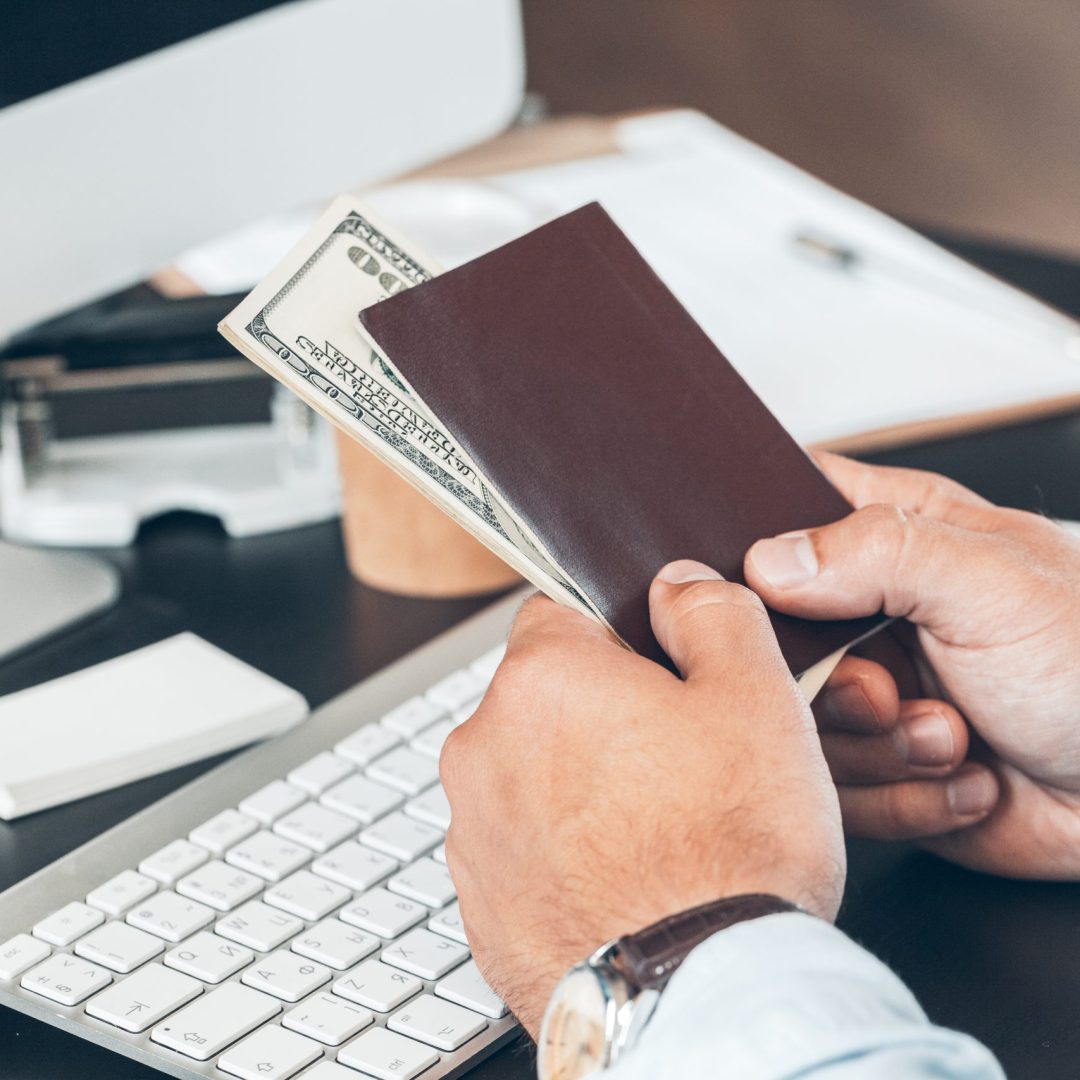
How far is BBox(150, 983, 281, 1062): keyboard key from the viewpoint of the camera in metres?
0.47

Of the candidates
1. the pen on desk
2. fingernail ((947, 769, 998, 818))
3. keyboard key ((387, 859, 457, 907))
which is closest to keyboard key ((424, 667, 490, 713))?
keyboard key ((387, 859, 457, 907))

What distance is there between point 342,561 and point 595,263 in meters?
0.29

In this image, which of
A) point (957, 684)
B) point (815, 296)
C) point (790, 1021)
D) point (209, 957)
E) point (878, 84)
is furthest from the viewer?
point (878, 84)

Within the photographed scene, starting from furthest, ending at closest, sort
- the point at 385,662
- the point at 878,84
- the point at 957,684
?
the point at 878,84 < the point at 385,662 < the point at 957,684

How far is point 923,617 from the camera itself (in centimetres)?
58

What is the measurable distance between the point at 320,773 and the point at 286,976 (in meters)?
0.12

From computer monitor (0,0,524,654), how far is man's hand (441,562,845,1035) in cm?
35

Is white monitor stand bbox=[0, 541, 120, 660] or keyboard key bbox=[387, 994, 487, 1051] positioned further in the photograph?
white monitor stand bbox=[0, 541, 120, 660]

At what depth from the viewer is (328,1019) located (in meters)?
0.48

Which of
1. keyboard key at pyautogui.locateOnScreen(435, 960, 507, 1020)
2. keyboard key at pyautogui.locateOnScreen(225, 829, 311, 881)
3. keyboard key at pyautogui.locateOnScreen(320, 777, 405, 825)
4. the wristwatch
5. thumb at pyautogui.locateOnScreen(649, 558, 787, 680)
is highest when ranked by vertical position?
thumb at pyautogui.locateOnScreen(649, 558, 787, 680)

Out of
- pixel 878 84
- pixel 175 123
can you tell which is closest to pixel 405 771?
pixel 175 123

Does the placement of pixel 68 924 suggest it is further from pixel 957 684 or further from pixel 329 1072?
pixel 957 684

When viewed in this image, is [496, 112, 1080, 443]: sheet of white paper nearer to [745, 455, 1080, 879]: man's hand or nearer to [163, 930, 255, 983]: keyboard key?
[745, 455, 1080, 879]: man's hand

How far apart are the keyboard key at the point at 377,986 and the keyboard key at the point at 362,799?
84 mm
